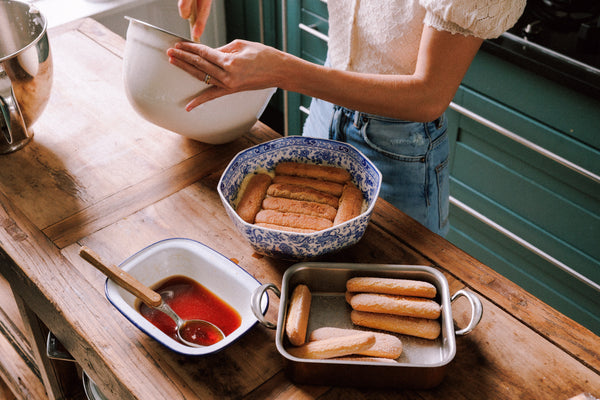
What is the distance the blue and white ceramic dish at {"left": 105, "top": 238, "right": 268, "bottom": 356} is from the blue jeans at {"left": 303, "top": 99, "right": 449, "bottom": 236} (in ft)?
1.36

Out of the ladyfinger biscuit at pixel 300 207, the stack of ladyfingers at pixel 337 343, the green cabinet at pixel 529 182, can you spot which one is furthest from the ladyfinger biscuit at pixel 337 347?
the green cabinet at pixel 529 182

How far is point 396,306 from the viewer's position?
79 cm

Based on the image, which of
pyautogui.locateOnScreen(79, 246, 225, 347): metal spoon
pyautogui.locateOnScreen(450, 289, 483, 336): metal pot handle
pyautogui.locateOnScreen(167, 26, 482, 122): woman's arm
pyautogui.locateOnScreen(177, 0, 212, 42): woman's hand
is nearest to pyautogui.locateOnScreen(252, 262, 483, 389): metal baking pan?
pyautogui.locateOnScreen(450, 289, 483, 336): metal pot handle

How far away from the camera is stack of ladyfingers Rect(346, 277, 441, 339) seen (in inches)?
30.9

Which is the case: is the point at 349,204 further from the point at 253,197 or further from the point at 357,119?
the point at 357,119

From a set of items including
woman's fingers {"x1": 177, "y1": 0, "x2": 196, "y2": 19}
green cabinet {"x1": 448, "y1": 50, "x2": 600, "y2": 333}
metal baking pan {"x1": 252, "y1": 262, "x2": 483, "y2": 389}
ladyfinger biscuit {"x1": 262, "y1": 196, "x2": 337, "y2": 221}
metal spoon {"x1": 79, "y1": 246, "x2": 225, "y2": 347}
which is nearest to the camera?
metal baking pan {"x1": 252, "y1": 262, "x2": 483, "y2": 389}

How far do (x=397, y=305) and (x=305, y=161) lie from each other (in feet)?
1.15

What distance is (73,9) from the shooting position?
6.44 feet

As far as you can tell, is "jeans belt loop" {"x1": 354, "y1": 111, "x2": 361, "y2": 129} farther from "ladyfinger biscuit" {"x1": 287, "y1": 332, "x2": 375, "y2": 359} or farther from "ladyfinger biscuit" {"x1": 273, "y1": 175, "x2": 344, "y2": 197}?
"ladyfinger biscuit" {"x1": 287, "y1": 332, "x2": 375, "y2": 359}

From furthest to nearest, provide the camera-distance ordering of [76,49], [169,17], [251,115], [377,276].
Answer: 1. [169,17]
2. [76,49]
3. [251,115]
4. [377,276]

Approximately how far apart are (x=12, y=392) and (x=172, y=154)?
3.21 ft

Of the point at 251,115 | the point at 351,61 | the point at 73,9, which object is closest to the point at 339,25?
the point at 351,61

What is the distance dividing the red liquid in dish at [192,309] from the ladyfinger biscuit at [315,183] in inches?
9.2

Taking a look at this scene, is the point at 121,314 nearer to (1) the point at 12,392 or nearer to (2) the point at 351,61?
(2) the point at 351,61
